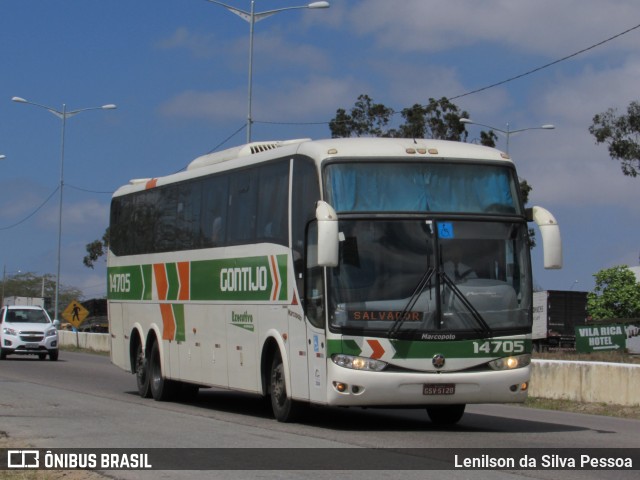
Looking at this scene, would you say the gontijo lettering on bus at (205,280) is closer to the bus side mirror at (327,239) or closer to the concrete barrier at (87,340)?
the bus side mirror at (327,239)

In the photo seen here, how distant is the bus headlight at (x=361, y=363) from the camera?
15.2 m

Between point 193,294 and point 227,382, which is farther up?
point 193,294

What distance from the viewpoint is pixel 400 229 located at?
51.0 ft

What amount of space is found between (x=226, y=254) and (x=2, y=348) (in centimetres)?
2292

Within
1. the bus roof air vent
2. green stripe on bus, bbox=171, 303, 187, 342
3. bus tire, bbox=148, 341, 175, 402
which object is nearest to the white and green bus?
the bus roof air vent

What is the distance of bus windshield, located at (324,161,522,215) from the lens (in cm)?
1570

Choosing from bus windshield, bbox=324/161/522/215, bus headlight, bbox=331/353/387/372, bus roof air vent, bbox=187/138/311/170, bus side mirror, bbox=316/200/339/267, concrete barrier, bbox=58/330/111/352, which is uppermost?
bus roof air vent, bbox=187/138/311/170

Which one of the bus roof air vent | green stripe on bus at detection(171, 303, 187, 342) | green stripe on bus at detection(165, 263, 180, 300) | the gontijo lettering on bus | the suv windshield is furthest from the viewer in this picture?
the suv windshield

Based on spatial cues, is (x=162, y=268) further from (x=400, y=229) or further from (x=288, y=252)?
(x=400, y=229)

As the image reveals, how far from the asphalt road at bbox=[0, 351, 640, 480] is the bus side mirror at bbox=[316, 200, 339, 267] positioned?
2.02 meters

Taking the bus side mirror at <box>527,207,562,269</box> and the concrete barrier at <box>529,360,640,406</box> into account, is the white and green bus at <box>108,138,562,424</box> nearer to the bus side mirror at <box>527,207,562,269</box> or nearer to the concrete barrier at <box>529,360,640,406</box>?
the bus side mirror at <box>527,207,562,269</box>

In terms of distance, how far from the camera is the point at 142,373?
75.5ft

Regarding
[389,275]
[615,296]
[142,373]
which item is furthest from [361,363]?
[615,296]

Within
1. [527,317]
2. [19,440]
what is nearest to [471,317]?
[527,317]
